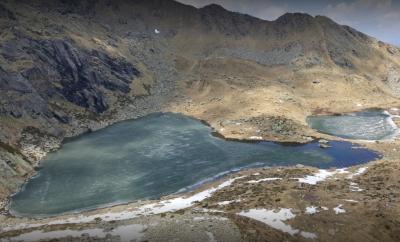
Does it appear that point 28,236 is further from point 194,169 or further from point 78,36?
point 78,36

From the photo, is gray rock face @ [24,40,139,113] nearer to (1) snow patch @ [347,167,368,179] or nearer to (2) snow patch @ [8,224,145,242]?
(2) snow patch @ [8,224,145,242]

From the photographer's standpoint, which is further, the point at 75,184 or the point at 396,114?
the point at 396,114

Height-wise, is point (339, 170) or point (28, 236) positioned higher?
point (339, 170)

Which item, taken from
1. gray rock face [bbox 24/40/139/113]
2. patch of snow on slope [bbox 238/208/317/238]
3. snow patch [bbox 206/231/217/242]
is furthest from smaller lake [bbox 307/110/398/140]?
snow patch [bbox 206/231/217/242]

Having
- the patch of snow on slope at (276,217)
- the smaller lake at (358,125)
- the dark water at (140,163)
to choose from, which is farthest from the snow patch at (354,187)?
the smaller lake at (358,125)

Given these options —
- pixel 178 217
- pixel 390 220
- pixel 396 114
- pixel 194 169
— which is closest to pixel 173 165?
pixel 194 169

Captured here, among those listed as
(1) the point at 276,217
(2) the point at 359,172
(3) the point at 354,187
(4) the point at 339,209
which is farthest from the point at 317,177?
(1) the point at 276,217
